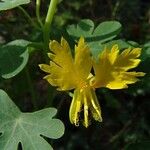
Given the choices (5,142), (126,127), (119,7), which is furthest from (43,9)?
(5,142)

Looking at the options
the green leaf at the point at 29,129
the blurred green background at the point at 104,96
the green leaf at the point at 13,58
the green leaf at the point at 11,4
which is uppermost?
the green leaf at the point at 11,4

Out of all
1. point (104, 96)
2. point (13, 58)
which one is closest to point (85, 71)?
point (13, 58)

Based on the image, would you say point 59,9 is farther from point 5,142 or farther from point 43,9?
point 5,142

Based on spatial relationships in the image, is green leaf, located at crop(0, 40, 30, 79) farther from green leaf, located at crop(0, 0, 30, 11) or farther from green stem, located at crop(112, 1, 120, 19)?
green stem, located at crop(112, 1, 120, 19)

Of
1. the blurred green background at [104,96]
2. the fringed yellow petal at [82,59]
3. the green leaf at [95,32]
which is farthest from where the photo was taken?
the blurred green background at [104,96]

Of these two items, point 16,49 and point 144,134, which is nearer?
point 16,49

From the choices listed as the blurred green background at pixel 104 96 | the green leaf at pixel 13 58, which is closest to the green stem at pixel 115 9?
the blurred green background at pixel 104 96

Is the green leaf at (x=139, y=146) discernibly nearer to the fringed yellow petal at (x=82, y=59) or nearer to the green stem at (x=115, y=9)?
the fringed yellow petal at (x=82, y=59)

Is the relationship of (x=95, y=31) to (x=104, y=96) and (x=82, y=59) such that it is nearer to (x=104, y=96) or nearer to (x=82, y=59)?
(x=82, y=59)
